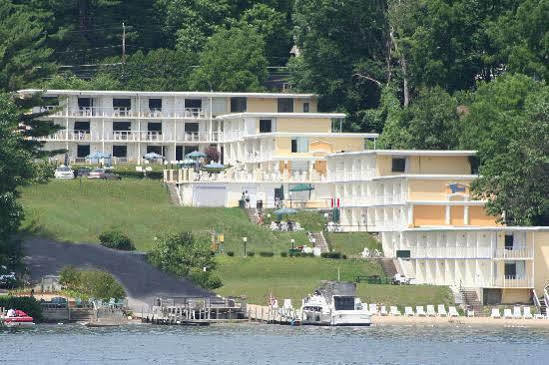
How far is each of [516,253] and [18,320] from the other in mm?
32842

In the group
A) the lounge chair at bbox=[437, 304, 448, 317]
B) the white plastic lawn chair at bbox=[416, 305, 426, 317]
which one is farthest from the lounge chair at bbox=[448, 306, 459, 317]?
the white plastic lawn chair at bbox=[416, 305, 426, 317]

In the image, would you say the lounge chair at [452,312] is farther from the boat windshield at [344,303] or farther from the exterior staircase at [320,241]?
the exterior staircase at [320,241]

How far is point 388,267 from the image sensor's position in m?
171

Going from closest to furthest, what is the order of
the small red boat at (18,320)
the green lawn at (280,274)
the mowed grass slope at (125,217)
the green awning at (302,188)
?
the small red boat at (18,320) → the green lawn at (280,274) → the mowed grass slope at (125,217) → the green awning at (302,188)

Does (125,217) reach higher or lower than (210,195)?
lower

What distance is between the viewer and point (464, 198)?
6973 inches

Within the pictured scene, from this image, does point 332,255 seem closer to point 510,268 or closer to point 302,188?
point 510,268

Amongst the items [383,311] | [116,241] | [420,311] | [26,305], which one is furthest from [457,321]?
[26,305]

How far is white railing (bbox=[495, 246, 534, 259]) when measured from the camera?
541 feet

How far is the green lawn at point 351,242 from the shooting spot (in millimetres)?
174625

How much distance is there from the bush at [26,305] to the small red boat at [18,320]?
81 cm

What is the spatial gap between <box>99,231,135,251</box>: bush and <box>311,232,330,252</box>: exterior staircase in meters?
12.4

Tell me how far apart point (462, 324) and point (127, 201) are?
35176 mm

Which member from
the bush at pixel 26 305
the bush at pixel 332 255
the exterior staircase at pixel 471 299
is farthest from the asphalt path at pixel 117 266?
the exterior staircase at pixel 471 299
